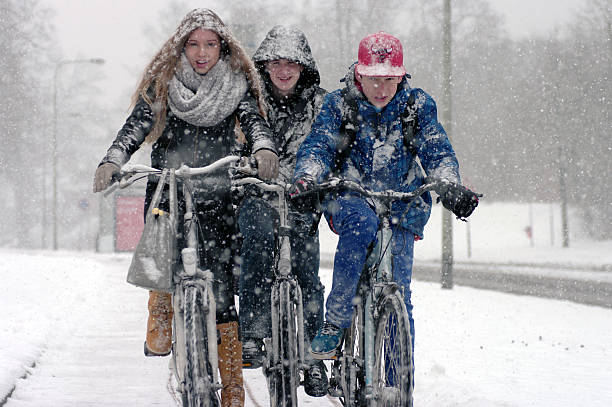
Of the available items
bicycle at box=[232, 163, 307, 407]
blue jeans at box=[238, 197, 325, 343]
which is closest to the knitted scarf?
bicycle at box=[232, 163, 307, 407]

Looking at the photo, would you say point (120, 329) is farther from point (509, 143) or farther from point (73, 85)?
point (73, 85)

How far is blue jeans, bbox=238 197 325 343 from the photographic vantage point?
14.8 feet

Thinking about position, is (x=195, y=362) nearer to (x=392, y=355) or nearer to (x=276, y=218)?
(x=392, y=355)

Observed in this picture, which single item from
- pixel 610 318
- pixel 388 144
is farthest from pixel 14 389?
pixel 610 318

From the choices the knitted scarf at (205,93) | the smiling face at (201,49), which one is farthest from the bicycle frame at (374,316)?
the smiling face at (201,49)

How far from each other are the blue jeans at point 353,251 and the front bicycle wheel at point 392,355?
169mm

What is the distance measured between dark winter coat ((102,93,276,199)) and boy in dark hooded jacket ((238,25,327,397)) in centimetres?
48

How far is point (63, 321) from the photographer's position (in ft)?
28.8

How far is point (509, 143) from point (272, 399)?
3997cm

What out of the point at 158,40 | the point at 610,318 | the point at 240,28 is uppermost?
the point at 158,40

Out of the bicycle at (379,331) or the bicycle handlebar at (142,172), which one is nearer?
the bicycle at (379,331)

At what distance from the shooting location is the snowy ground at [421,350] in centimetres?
516

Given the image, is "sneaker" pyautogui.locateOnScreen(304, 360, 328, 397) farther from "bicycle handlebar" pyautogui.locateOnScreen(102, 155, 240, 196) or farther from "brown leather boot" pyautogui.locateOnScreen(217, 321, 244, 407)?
"bicycle handlebar" pyautogui.locateOnScreen(102, 155, 240, 196)

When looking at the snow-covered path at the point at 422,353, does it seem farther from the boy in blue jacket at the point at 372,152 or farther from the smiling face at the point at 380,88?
the smiling face at the point at 380,88
